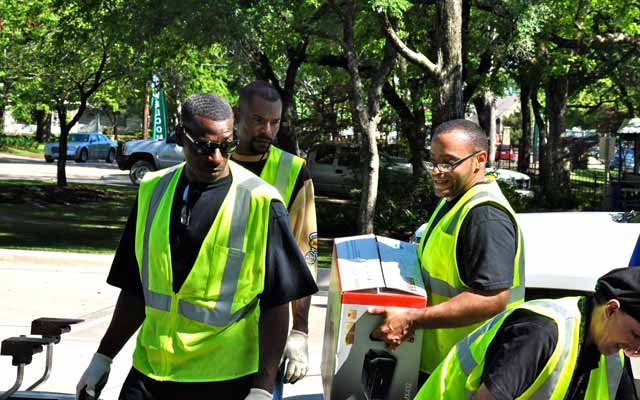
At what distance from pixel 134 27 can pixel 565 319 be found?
568 inches

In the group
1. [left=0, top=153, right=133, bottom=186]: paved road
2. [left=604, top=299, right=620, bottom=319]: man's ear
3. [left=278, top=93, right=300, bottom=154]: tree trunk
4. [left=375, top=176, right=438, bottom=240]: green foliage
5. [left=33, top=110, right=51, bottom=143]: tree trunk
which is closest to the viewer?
[left=604, top=299, right=620, bottom=319]: man's ear

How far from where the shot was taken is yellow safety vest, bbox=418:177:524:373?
12.8ft

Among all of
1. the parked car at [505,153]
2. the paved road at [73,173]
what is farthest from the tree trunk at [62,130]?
the parked car at [505,153]

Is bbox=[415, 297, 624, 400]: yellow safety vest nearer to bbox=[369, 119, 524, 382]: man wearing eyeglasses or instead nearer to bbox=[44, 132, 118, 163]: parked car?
bbox=[369, 119, 524, 382]: man wearing eyeglasses

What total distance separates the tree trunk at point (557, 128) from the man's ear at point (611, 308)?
26.0 meters

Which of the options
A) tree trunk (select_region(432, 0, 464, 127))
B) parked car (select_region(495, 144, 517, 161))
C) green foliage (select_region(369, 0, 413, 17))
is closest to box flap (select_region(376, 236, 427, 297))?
tree trunk (select_region(432, 0, 464, 127))

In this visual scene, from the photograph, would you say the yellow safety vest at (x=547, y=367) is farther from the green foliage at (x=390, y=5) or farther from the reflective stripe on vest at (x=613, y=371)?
the green foliage at (x=390, y=5)

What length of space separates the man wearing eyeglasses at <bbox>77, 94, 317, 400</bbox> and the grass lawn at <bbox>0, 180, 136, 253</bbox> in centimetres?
1166

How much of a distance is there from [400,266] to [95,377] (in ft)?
4.06

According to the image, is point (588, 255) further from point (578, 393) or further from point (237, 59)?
point (237, 59)

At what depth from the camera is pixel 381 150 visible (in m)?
21.7

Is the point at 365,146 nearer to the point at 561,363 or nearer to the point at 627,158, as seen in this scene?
the point at 561,363

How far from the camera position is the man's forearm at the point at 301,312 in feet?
14.8

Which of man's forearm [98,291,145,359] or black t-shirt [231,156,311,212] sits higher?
black t-shirt [231,156,311,212]
